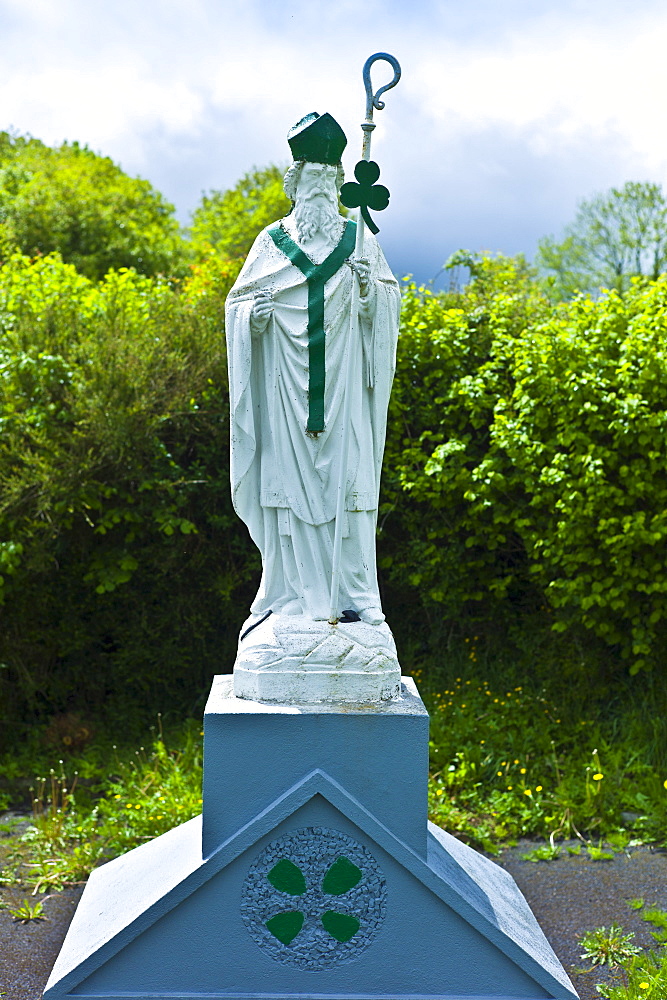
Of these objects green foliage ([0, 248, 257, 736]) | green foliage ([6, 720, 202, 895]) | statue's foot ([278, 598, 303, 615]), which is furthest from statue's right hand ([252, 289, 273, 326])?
green foliage ([0, 248, 257, 736])

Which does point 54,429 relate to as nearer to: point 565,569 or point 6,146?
point 565,569

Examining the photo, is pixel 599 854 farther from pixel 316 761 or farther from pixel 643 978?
pixel 316 761

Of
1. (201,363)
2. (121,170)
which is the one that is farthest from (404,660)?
(121,170)

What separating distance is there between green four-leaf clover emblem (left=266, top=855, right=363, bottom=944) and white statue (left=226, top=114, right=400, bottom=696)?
0.92 m

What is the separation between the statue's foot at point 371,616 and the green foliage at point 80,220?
1126 centimetres

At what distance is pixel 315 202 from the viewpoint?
13.4ft

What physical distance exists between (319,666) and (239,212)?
19.0 metres

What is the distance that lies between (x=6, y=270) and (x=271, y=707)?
18.1 feet

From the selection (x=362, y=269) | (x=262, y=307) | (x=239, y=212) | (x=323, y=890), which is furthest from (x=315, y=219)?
(x=239, y=212)

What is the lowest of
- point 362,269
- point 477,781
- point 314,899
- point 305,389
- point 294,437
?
point 477,781

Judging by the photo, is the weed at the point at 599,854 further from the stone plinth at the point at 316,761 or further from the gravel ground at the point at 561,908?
the stone plinth at the point at 316,761

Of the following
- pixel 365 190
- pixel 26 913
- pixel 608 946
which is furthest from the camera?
pixel 26 913

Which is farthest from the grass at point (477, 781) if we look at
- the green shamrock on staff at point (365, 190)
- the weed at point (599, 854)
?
the green shamrock on staff at point (365, 190)

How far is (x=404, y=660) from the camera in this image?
25.6 feet
